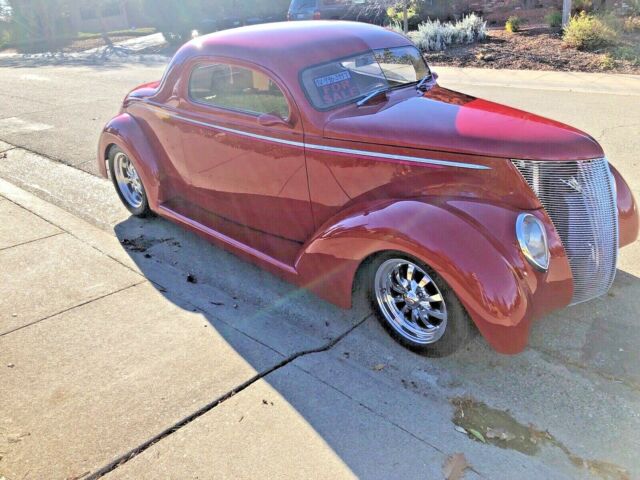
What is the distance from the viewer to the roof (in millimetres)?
3658

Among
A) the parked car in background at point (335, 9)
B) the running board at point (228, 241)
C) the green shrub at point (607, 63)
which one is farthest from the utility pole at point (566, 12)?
the running board at point (228, 241)

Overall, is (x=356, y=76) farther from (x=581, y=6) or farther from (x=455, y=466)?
(x=581, y=6)

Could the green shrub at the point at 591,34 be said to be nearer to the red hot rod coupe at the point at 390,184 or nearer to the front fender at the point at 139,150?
the red hot rod coupe at the point at 390,184

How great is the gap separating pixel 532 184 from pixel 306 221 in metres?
1.44

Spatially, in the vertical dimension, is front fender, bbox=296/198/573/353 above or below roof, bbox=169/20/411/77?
below

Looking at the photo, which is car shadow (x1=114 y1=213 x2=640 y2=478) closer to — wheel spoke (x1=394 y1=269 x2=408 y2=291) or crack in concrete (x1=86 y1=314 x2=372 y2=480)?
crack in concrete (x1=86 y1=314 x2=372 y2=480)

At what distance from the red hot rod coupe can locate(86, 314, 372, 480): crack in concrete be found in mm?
322

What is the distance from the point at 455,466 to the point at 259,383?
1147 millimetres

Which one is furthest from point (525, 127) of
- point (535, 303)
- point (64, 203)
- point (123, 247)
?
point (64, 203)

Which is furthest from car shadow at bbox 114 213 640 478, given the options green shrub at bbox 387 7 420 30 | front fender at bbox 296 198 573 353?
green shrub at bbox 387 7 420 30

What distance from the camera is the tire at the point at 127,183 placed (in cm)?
523

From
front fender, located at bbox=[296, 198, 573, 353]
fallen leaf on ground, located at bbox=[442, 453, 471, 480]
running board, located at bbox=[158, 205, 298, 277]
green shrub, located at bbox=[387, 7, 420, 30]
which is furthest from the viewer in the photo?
green shrub, located at bbox=[387, 7, 420, 30]

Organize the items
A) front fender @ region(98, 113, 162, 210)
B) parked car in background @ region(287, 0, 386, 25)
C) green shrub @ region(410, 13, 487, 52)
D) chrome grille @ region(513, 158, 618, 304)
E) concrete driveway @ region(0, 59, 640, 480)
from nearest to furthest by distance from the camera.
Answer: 1. concrete driveway @ region(0, 59, 640, 480)
2. chrome grille @ region(513, 158, 618, 304)
3. front fender @ region(98, 113, 162, 210)
4. green shrub @ region(410, 13, 487, 52)
5. parked car in background @ region(287, 0, 386, 25)

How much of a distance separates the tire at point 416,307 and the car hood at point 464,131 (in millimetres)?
693
